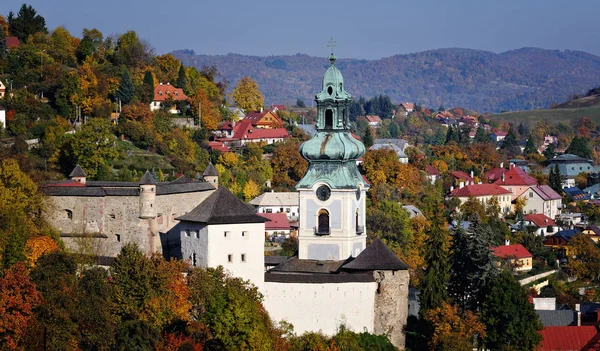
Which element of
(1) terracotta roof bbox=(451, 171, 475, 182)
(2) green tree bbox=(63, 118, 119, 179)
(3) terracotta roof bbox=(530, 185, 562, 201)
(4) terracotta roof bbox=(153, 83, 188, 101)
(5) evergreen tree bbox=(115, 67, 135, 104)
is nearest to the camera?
(2) green tree bbox=(63, 118, 119, 179)

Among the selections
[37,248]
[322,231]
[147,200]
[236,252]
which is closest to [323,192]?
[322,231]

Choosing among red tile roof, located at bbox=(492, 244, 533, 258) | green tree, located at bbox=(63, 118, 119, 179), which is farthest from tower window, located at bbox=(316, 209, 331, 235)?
red tile roof, located at bbox=(492, 244, 533, 258)

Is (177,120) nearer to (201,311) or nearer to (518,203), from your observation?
(518,203)

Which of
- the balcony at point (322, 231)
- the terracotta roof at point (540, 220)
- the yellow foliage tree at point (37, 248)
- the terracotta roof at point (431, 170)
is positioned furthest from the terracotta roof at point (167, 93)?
the yellow foliage tree at point (37, 248)

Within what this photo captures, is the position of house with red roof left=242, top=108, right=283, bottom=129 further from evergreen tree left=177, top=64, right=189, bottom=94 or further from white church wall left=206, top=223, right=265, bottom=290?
white church wall left=206, top=223, right=265, bottom=290

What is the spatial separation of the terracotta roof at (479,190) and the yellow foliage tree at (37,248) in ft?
177

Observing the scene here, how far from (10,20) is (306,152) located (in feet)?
161

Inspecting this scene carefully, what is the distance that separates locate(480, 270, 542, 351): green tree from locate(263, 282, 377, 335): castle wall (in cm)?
581

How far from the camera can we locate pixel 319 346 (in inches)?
1914

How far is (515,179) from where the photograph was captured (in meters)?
112

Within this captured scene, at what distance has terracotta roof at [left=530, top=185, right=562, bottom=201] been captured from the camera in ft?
354

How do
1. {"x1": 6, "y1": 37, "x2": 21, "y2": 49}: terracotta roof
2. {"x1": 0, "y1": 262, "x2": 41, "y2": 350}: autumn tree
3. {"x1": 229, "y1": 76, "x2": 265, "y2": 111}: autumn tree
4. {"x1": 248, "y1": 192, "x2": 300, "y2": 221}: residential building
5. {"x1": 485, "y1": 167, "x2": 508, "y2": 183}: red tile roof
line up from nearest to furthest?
{"x1": 0, "y1": 262, "x2": 41, "y2": 350}: autumn tree, {"x1": 248, "y1": 192, "x2": 300, "y2": 221}: residential building, {"x1": 6, "y1": 37, "x2": 21, "y2": 49}: terracotta roof, {"x1": 229, "y1": 76, "x2": 265, "y2": 111}: autumn tree, {"x1": 485, "y1": 167, "x2": 508, "y2": 183}: red tile roof

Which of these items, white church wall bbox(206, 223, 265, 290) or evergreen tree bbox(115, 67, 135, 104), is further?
evergreen tree bbox(115, 67, 135, 104)

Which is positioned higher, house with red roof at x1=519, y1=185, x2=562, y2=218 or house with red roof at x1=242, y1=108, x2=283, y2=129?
house with red roof at x1=242, y1=108, x2=283, y2=129
